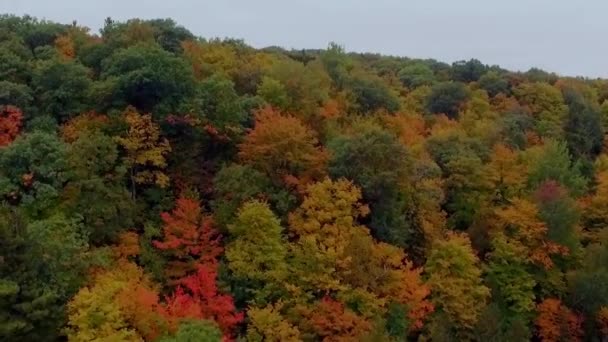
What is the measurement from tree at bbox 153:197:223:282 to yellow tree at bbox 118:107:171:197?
8.92 ft

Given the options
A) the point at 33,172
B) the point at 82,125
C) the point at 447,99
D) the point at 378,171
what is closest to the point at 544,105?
the point at 447,99

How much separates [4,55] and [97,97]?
653cm

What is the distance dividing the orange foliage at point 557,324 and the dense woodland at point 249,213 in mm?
83

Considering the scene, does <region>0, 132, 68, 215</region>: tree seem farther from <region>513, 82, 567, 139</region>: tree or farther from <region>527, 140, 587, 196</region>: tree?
<region>513, 82, 567, 139</region>: tree

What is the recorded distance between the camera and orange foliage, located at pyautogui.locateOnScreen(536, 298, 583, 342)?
38375 mm

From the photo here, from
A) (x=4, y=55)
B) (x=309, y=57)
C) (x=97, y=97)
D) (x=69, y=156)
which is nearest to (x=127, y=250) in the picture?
(x=69, y=156)

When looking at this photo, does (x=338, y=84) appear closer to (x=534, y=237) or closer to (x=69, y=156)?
(x=534, y=237)

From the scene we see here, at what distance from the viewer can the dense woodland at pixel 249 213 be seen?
93.2 feet

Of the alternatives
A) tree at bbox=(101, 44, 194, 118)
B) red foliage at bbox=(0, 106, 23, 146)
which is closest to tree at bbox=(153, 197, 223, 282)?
tree at bbox=(101, 44, 194, 118)

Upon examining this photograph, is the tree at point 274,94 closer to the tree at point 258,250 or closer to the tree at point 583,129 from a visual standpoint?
the tree at point 258,250

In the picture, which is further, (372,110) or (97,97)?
(372,110)

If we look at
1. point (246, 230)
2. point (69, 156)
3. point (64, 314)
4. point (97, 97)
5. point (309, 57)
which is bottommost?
point (64, 314)

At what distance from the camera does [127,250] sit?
103 ft

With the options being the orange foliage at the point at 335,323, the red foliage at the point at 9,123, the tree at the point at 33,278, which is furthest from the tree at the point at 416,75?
the tree at the point at 33,278
